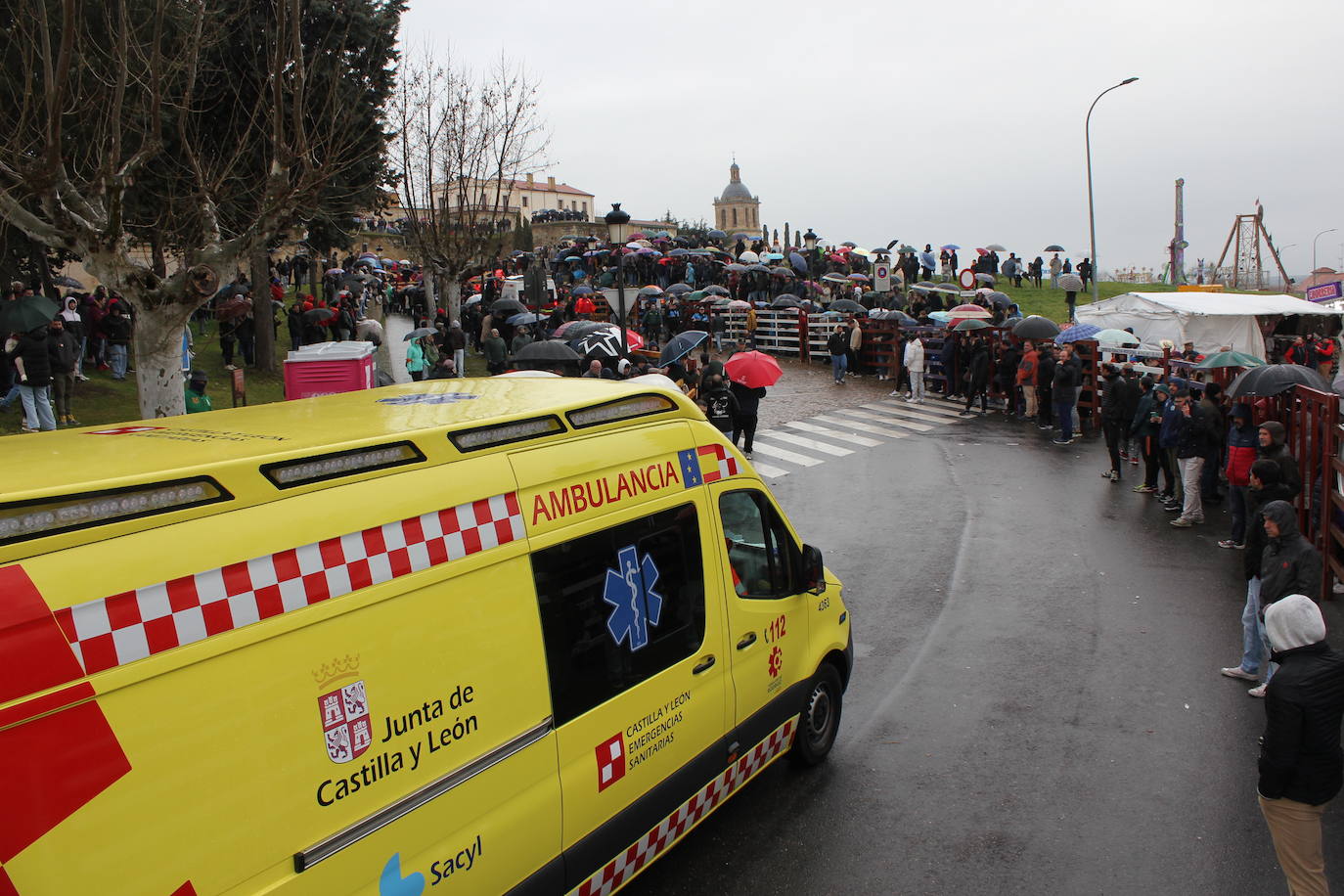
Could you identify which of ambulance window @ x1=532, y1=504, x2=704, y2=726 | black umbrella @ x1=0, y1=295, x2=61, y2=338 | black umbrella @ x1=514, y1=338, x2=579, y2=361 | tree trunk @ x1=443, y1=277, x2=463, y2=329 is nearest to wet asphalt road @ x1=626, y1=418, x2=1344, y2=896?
ambulance window @ x1=532, y1=504, x2=704, y2=726

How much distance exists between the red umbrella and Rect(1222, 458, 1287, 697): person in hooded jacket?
26.8ft

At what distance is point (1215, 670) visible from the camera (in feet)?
25.9

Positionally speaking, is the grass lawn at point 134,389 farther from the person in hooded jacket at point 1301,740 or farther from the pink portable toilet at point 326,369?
the person in hooded jacket at point 1301,740

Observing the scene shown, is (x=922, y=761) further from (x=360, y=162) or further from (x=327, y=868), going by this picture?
(x=360, y=162)

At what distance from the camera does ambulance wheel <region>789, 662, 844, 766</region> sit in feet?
19.9

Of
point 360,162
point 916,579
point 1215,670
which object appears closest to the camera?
point 1215,670

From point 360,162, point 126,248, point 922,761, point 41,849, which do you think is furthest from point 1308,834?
point 360,162

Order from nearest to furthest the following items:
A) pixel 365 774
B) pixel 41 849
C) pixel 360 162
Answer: pixel 41 849 → pixel 365 774 → pixel 360 162

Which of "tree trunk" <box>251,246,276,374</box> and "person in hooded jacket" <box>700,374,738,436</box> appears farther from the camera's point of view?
"tree trunk" <box>251,246,276,374</box>

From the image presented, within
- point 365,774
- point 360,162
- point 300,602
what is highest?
point 360,162

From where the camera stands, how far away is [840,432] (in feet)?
63.3

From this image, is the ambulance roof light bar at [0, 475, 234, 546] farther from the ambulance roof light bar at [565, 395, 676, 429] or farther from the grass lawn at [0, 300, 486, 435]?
the grass lawn at [0, 300, 486, 435]

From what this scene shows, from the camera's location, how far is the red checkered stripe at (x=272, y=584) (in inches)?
99.6

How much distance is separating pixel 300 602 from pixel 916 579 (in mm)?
8342
